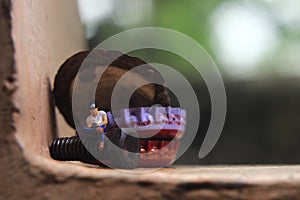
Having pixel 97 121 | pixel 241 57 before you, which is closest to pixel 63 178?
pixel 97 121

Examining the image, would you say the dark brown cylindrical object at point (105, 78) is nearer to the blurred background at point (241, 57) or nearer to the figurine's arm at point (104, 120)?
the figurine's arm at point (104, 120)

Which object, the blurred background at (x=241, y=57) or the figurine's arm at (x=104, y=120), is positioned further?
the blurred background at (x=241, y=57)

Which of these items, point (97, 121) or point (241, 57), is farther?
point (241, 57)

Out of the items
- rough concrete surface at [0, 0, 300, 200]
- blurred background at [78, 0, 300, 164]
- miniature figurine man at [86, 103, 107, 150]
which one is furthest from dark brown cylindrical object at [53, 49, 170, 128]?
blurred background at [78, 0, 300, 164]

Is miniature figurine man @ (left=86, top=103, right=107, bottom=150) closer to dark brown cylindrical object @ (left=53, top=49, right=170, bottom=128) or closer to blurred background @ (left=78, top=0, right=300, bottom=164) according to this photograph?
dark brown cylindrical object @ (left=53, top=49, right=170, bottom=128)

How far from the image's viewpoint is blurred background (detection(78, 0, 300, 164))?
148 centimetres

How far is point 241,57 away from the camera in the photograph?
1698mm

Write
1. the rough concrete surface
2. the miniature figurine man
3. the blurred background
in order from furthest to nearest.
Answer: the blurred background → the miniature figurine man → the rough concrete surface

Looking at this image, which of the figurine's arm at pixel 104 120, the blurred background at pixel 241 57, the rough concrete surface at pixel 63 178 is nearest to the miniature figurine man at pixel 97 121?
the figurine's arm at pixel 104 120

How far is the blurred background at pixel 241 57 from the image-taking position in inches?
58.2

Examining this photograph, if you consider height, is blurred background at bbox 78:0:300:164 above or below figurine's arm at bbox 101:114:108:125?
above

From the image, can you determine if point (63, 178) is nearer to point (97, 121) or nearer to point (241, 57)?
point (97, 121)

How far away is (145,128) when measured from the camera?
590mm

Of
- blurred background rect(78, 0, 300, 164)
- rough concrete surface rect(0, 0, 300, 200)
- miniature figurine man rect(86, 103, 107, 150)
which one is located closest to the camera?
rough concrete surface rect(0, 0, 300, 200)
